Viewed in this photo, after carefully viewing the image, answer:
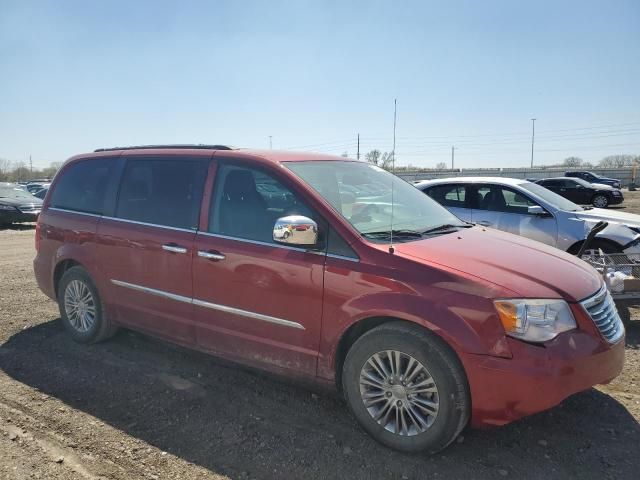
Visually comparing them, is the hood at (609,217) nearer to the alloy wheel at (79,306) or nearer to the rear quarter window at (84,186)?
the rear quarter window at (84,186)

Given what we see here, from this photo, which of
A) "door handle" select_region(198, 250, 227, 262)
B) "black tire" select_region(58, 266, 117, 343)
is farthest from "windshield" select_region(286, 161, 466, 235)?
"black tire" select_region(58, 266, 117, 343)

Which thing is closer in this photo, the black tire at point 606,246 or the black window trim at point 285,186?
the black window trim at point 285,186

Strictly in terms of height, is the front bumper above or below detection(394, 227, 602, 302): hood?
below

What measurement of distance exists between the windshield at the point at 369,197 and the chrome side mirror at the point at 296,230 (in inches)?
11.7

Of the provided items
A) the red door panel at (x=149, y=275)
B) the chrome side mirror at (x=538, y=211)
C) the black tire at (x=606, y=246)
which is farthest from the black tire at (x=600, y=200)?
the red door panel at (x=149, y=275)

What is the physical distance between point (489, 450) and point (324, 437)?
3.37 ft

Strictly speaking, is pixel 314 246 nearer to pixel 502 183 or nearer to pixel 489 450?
pixel 489 450

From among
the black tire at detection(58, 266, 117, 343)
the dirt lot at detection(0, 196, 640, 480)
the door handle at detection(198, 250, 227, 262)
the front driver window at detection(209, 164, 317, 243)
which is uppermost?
the front driver window at detection(209, 164, 317, 243)

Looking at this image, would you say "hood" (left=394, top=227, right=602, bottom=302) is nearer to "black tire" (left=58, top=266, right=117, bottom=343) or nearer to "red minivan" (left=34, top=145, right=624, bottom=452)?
"red minivan" (left=34, top=145, right=624, bottom=452)

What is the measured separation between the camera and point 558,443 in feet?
Result: 10.6

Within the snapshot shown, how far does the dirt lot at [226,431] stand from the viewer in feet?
9.75

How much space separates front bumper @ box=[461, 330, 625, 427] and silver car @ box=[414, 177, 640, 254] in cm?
446

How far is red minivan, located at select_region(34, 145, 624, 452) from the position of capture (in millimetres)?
2877

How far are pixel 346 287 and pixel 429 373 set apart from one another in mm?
719
